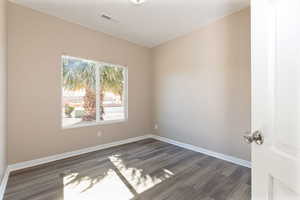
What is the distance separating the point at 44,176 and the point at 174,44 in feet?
12.5

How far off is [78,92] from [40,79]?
→ 724 millimetres

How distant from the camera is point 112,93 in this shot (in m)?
3.71

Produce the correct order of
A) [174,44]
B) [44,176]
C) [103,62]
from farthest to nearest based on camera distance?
[174,44], [103,62], [44,176]

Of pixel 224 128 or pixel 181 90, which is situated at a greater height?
pixel 181 90

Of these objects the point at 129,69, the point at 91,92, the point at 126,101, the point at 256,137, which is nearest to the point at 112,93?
the point at 126,101

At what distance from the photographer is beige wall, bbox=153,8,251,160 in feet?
8.57

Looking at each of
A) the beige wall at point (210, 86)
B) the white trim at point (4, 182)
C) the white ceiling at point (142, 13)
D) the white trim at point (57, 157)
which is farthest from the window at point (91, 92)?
the beige wall at point (210, 86)

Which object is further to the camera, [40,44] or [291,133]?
[40,44]

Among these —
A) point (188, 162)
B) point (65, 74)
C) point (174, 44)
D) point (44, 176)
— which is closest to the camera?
point (44, 176)

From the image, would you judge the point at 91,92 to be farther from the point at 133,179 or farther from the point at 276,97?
the point at 276,97

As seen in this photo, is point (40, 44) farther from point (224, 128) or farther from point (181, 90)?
point (224, 128)

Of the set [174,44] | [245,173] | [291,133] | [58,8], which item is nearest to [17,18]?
[58,8]

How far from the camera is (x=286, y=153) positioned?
637 mm

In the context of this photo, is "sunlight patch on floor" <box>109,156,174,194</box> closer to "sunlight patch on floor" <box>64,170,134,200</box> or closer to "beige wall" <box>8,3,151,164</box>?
"sunlight patch on floor" <box>64,170,134,200</box>
